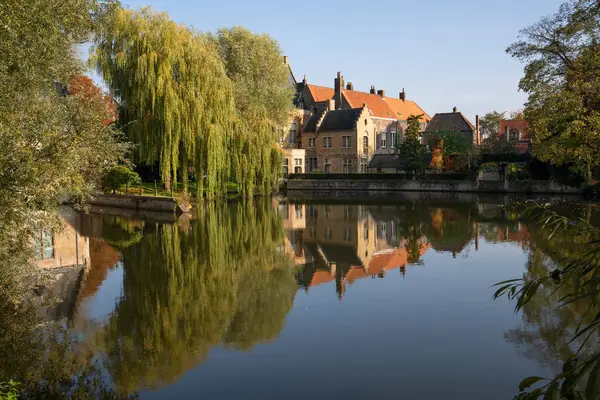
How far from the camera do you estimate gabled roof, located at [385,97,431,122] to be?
6825 cm

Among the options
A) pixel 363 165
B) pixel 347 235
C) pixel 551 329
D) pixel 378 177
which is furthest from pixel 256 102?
pixel 551 329

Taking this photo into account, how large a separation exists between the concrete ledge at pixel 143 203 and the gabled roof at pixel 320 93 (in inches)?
1428

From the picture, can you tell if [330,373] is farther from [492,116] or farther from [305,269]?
[492,116]

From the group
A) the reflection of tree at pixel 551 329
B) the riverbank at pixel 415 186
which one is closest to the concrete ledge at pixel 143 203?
the riverbank at pixel 415 186

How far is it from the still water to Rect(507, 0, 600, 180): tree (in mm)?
3418

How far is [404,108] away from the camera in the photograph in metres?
70.4

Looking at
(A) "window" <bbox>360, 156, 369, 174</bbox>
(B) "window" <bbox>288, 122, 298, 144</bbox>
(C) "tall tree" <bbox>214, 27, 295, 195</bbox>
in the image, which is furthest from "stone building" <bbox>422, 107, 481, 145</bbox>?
(C) "tall tree" <bbox>214, 27, 295, 195</bbox>

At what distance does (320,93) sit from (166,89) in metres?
40.4

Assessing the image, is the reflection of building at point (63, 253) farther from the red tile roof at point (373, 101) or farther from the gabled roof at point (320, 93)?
the gabled roof at point (320, 93)

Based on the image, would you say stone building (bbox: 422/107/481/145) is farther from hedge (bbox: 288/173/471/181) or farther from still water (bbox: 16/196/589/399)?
still water (bbox: 16/196/589/399)

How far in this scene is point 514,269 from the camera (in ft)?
45.4

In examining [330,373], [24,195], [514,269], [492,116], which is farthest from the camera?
[492,116]

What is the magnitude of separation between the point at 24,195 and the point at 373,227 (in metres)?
16.8

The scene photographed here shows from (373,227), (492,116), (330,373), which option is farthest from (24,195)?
(492,116)
